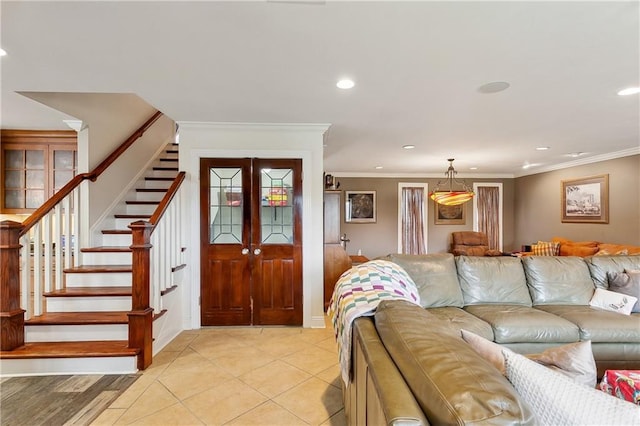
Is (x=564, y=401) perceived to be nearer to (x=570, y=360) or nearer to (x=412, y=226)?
(x=570, y=360)

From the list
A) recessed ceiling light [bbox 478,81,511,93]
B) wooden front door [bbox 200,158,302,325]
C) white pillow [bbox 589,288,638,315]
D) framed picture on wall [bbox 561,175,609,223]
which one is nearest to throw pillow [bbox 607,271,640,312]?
white pillow [bbox 589,288,638,315]

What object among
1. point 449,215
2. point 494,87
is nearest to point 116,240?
point 494,87

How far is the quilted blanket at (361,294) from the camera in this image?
153 centimetres

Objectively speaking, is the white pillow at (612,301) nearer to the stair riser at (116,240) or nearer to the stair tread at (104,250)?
the stair tread at (104,250)

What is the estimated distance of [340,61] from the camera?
200 centimetres

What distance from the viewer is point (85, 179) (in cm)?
324

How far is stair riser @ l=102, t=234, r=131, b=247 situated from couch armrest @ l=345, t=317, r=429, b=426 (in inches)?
128

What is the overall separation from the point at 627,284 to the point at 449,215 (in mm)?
4916

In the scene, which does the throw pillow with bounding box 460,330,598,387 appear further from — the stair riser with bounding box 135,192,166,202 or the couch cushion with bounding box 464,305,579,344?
the stair riser with bounding box 135,192,166,202

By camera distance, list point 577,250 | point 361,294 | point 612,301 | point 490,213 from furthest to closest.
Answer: point 490,213 < point 577,250 < point 612,301 < point 361,294

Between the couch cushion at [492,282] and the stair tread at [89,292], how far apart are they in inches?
126

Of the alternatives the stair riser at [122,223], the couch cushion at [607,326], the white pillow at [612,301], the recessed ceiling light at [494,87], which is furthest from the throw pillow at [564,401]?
the stair riser at [122,223]

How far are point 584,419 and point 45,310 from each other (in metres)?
4.07

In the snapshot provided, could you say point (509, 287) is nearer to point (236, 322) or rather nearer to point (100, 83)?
point (236, 322)
